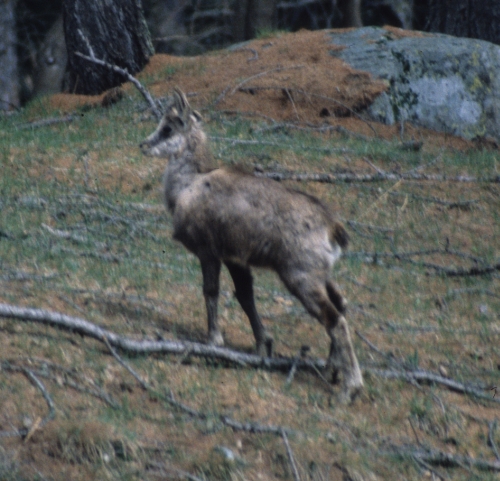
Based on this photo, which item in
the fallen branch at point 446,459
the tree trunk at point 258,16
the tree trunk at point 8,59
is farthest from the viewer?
the tree trunk at point 258,16

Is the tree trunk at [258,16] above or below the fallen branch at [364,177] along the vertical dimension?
above

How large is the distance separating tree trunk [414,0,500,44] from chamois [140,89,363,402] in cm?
950

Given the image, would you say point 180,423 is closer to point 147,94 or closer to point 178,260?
point 178,260

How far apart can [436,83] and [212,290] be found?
7.44 metres

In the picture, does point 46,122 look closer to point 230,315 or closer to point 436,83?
point 436,83

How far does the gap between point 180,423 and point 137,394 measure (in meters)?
0.39

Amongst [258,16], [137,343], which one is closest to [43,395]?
[137,343]

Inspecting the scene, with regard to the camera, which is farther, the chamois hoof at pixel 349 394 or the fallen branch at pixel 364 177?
the fallen branch at pixel 364 177

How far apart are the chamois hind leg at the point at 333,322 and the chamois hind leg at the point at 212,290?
60 centimetres

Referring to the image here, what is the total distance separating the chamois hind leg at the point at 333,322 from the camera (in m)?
5.54

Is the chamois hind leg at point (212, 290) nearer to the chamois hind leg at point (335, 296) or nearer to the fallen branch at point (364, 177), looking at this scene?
the chamois hind leg at point (335, 296)

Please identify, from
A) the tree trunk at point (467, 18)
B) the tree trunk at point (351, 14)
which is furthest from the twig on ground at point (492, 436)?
the tree trunk at point (351, 14)

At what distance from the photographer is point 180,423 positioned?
16.3 ft

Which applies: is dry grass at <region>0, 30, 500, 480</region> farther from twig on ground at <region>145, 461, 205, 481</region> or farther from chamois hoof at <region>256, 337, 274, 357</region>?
chamois hoof at <region>256, 337, 274, 357</region>
